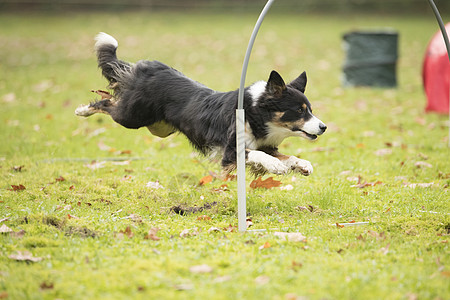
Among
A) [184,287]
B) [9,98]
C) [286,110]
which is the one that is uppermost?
[9,98]

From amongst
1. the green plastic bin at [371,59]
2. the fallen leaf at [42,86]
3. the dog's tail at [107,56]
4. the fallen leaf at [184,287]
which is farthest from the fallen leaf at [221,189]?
the green plastic bin at [371,59]

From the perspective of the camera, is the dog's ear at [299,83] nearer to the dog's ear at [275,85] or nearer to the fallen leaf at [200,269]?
the dog's ear at [275,85]

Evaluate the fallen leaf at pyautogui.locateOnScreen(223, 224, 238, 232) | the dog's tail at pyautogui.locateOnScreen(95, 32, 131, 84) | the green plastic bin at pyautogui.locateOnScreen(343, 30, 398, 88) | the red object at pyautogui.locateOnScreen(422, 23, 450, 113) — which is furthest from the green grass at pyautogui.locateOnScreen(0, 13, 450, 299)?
the dog's tail at pyautogui.locateOnScreen(95, 32, 131, 84)

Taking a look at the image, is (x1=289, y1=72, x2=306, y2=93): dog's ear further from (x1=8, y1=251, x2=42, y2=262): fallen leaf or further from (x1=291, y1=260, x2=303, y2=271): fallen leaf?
(x1=8, y1=251, x2=42, y2=262): fallen leaf

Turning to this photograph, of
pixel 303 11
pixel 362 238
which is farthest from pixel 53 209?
pixel 303 11

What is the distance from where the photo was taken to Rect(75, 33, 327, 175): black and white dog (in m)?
4.39

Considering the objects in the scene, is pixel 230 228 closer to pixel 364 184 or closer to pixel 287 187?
pixel 287 187

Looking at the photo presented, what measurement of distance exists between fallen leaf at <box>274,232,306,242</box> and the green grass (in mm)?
58

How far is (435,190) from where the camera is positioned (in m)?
4.95

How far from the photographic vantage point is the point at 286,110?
4398 millimetres

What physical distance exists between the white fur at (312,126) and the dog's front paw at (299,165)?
288 millimetres

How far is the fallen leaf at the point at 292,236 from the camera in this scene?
3623 mm

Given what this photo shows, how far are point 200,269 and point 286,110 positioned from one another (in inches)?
73.6

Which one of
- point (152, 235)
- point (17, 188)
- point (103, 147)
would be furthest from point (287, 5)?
point (152, 235)
